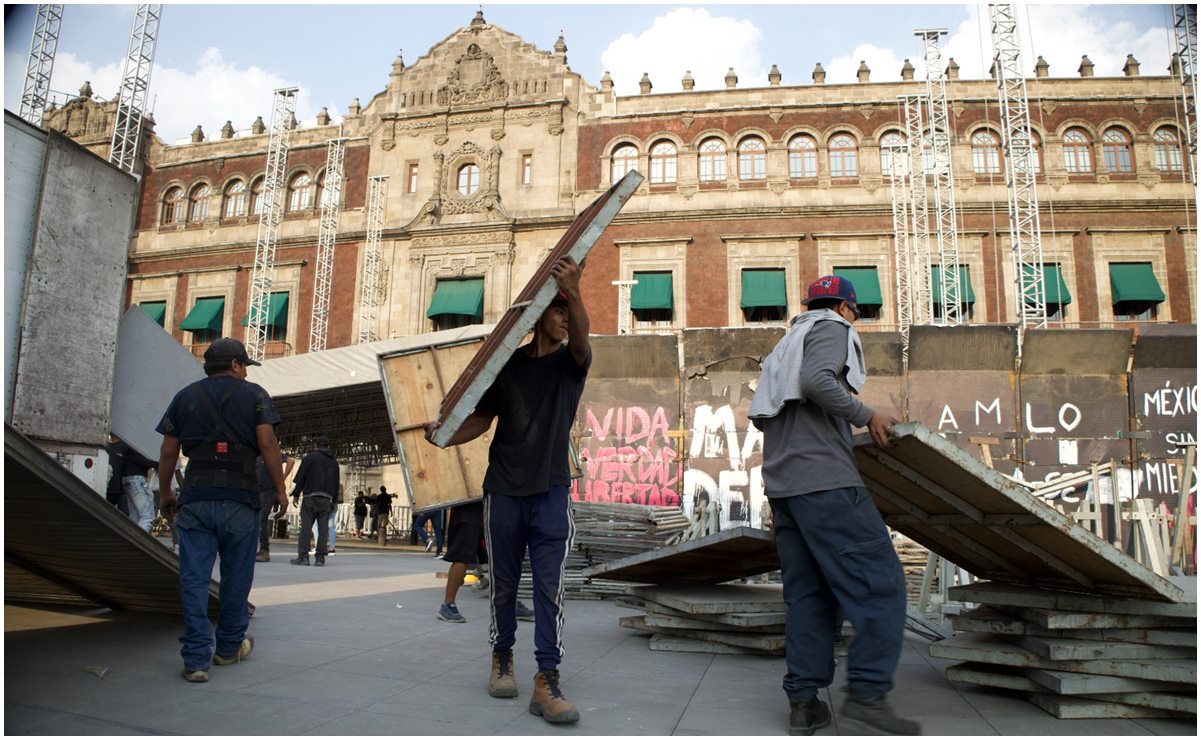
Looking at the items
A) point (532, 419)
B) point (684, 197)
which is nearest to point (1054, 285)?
point (684, 197)

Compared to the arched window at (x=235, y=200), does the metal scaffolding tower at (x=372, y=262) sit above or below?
below

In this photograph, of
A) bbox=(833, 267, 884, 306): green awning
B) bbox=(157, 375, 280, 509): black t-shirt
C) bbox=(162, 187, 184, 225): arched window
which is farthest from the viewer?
bbox=(162, 187, 184, 225): arched window

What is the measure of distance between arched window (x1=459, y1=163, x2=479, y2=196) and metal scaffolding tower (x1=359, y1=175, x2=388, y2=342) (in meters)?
2.92

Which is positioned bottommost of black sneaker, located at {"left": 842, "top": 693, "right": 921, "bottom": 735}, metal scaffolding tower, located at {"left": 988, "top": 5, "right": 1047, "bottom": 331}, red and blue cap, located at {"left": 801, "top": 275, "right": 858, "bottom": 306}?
black sneaker, located at {"left": 842, "top": 693, "right": 921, "bottom": 735}

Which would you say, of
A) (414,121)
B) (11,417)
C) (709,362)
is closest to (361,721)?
(11,417)

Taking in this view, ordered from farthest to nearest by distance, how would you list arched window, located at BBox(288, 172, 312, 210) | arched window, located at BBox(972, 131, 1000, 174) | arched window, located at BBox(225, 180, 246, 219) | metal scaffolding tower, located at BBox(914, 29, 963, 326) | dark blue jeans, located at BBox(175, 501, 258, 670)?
arched window, located at BBox(225, 180, 246, 219)
arched window, located at BBox(288, 172, 312, 210)
arched window, located at BBox(972, 131, 1000, 174)
metal scaffolding tower, located at BBox(914, 29, 963, 326)
dark blue jeans, located at BBox(175, 501, 258, 670)

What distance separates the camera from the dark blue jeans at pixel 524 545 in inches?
152

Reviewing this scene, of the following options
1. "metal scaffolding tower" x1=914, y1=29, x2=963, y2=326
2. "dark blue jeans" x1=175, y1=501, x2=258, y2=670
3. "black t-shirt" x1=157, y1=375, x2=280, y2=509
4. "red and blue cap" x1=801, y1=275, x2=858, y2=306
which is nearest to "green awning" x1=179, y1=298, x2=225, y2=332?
"metal scaffolding tower" x1=914, y1=29, x2=963, y2=326

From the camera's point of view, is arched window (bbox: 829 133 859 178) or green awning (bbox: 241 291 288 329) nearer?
arched window (bbox: 829 133 859 178)

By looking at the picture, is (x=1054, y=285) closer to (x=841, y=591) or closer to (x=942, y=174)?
(x=942, y=174)

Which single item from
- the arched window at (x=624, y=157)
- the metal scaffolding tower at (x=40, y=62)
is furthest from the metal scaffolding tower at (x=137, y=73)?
the arched window at (x=624, y=157)

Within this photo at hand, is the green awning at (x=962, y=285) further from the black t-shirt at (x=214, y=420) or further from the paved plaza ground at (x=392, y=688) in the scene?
the black t-shirt at (x=214, y=420)

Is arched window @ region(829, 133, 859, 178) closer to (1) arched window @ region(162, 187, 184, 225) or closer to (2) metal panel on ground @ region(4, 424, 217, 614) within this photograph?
(1) arched window @ region(162, 187, 184, 225)

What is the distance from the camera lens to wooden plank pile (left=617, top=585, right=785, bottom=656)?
498 cm
